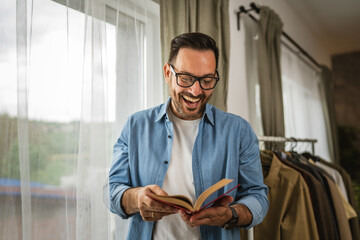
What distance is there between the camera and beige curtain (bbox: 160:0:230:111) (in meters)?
1.42

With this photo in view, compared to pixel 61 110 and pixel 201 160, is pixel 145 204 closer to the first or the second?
pixel 201 160

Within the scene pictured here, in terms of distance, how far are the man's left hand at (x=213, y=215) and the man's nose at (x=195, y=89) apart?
382mm

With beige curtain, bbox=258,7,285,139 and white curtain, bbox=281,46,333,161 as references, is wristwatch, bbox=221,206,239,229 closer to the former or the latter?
beige curtain, bbox=258,7,285,139

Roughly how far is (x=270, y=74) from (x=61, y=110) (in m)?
1.77

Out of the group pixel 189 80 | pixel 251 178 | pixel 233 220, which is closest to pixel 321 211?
pixel 251 178

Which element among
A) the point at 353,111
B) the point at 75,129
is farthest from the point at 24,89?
the point at 353,111

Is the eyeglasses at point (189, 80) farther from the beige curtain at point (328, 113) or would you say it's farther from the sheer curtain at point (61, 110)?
the beige curtain at point (328, 113)

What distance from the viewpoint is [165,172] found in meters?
1.05

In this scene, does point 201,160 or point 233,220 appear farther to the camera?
point 201,160

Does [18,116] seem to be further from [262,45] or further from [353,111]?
[353,111]

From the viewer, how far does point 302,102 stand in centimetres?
323

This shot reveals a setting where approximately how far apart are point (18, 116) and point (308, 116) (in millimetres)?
3146

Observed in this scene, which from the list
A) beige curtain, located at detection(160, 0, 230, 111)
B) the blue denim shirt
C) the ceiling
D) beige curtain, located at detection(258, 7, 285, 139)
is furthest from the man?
the ceiling

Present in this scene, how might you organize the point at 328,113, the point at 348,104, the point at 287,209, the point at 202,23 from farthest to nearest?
1. the point at 348,104
2. the point at 328,113
3. the point at 202,23
4. the point at 287,209
